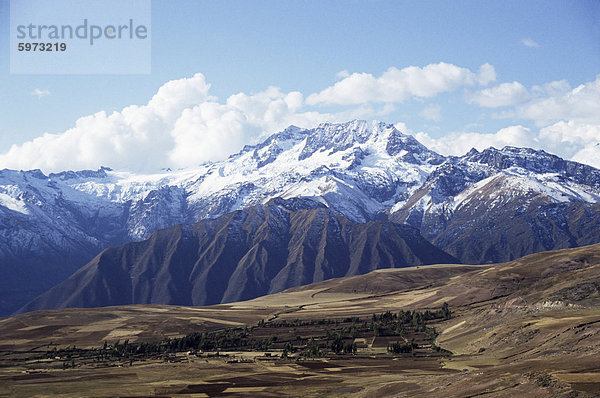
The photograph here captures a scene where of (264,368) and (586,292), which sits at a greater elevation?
(586,292)

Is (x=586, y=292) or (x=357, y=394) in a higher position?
(x=586, y=292)

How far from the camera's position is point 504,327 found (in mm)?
172250

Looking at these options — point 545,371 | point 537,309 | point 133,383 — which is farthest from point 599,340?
point 133,383

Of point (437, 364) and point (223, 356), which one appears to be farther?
point (223, 356)

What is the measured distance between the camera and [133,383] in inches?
5551

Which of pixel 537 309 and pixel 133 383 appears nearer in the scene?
pixel 133 383

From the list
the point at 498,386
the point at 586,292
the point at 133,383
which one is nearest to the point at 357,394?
the point at 498,386

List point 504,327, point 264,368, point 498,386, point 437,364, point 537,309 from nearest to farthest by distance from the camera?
1. point 498,386
2. point 437,364
3. point 264,368
4. point 504,327
5. point 537,309

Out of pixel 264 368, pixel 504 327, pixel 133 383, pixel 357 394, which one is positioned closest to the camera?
pixel 357 394

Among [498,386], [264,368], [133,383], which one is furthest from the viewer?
[264,368]

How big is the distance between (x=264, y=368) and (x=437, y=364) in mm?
42886

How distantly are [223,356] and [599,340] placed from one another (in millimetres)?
110466

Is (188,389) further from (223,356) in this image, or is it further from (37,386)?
(223,356)

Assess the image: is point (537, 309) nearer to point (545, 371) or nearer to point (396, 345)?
point (396, 345)
